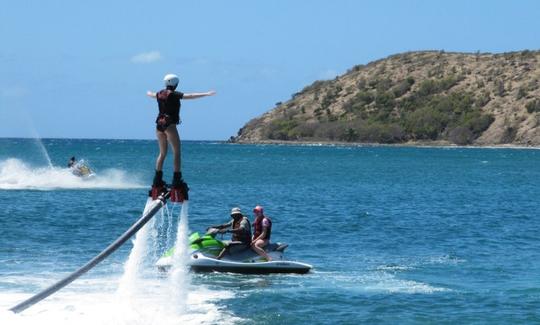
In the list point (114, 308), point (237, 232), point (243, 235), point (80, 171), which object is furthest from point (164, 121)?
point (80, 171)

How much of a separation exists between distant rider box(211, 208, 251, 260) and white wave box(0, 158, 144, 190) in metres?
35.8

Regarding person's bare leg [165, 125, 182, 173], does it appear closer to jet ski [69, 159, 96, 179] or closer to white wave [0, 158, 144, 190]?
white wave [0, 158, 144, 190]

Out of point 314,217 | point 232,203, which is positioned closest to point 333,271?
point 314,217

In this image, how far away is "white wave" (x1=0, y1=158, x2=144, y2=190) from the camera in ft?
197

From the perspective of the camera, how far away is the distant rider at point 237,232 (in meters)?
24.8

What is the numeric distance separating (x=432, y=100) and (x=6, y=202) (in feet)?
485

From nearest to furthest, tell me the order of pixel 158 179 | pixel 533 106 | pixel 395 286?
pixel 158 179 → pixel 395 286 → pixel 533 106

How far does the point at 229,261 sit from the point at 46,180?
37.7 metres

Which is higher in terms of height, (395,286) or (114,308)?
(114,308)

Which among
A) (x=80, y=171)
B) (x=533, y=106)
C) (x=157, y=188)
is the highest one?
(x=533, y=106)

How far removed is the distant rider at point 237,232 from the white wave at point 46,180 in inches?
1411

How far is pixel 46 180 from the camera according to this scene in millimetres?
60938

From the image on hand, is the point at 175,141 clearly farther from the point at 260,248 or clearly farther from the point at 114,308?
the point at 260,248

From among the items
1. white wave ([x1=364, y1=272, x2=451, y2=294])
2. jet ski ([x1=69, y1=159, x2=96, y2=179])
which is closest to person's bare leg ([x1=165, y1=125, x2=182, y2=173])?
white wave ([x1=364, y1=272, x2=451, y2=294])
